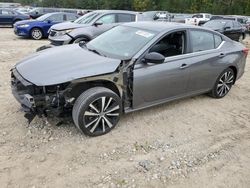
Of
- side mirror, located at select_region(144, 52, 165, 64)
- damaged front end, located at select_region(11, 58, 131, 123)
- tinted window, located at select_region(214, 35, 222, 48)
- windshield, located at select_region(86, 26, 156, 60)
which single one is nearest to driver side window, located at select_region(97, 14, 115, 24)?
windshield, located at select_region(86, 26, 156, 60)

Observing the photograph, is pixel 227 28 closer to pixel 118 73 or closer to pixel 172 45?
pixel 172 45

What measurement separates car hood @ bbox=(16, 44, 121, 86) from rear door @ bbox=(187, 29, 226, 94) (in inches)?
58.4

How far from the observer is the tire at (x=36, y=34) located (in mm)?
13398

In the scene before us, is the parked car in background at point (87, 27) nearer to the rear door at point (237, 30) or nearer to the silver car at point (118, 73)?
the silver car at point (118, 73)

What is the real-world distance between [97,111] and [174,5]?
4470 cm

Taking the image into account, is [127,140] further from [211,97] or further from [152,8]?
[152,8]

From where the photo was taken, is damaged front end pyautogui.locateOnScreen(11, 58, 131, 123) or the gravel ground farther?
damaged front end pyautogui.locateOnScreen(11, 58, 131, 123)

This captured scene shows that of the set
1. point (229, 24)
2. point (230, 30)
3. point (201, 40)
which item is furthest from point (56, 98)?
point (229, 24)

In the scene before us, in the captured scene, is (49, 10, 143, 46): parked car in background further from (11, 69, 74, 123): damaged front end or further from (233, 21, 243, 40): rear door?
(233, 21, 243, 40): rear door

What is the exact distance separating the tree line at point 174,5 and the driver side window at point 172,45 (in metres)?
37.9

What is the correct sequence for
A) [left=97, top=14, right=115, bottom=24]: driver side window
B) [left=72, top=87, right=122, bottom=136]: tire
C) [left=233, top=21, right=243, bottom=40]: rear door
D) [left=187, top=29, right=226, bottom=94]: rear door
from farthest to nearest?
[left=233, top=21, right=243, bottom=40]: rear door
[left=97, top=14, right=115, bottom=24]: driver side window
[left=187, top=29, right=226, bottom=94]: rear door
[left=72, top=87, right=122, bottom=136]: tire

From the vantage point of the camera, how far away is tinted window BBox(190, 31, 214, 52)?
4.66m

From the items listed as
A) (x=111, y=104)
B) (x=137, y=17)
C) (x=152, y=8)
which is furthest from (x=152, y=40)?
(x=152, y=8)

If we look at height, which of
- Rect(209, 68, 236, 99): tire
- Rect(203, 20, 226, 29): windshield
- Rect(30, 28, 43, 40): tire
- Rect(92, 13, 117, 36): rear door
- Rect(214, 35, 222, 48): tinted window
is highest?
Rect(214, 35, 222, 48): tinted window
